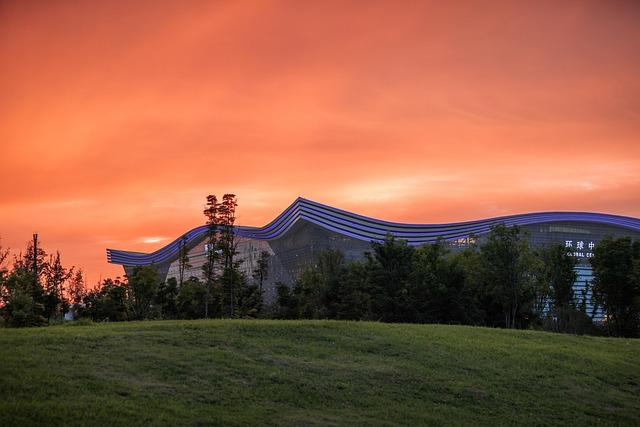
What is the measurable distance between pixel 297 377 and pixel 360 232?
7269 centimetres

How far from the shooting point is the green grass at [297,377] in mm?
17547

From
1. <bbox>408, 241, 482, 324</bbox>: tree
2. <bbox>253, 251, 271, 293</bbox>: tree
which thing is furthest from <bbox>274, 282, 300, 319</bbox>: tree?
<bbox>253, 251, 271, 293</bbox>: tree

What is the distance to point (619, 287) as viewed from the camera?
51.9m

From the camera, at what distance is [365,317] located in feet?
145

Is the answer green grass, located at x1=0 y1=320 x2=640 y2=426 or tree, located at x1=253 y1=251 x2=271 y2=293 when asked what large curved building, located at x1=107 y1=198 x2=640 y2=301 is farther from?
green grass, located at x1=0 y1=320 x2=640 y2=426

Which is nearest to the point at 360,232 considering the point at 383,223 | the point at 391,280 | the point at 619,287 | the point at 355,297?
the point at 383,223

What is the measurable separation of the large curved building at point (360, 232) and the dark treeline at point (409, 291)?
111 ft

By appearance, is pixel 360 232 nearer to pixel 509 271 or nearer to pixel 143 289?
pixel 143 289

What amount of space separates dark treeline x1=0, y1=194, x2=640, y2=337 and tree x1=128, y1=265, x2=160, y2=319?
70 mm

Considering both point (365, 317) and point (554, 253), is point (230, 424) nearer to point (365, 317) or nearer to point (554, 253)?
point (365, 317)

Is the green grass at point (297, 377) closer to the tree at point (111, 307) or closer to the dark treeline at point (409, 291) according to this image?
the dark treeline at point (409, 291)

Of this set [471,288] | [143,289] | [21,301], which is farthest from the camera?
[143,289]

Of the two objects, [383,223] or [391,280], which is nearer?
[391,280]

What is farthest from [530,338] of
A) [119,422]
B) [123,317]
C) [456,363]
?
[123,317]
